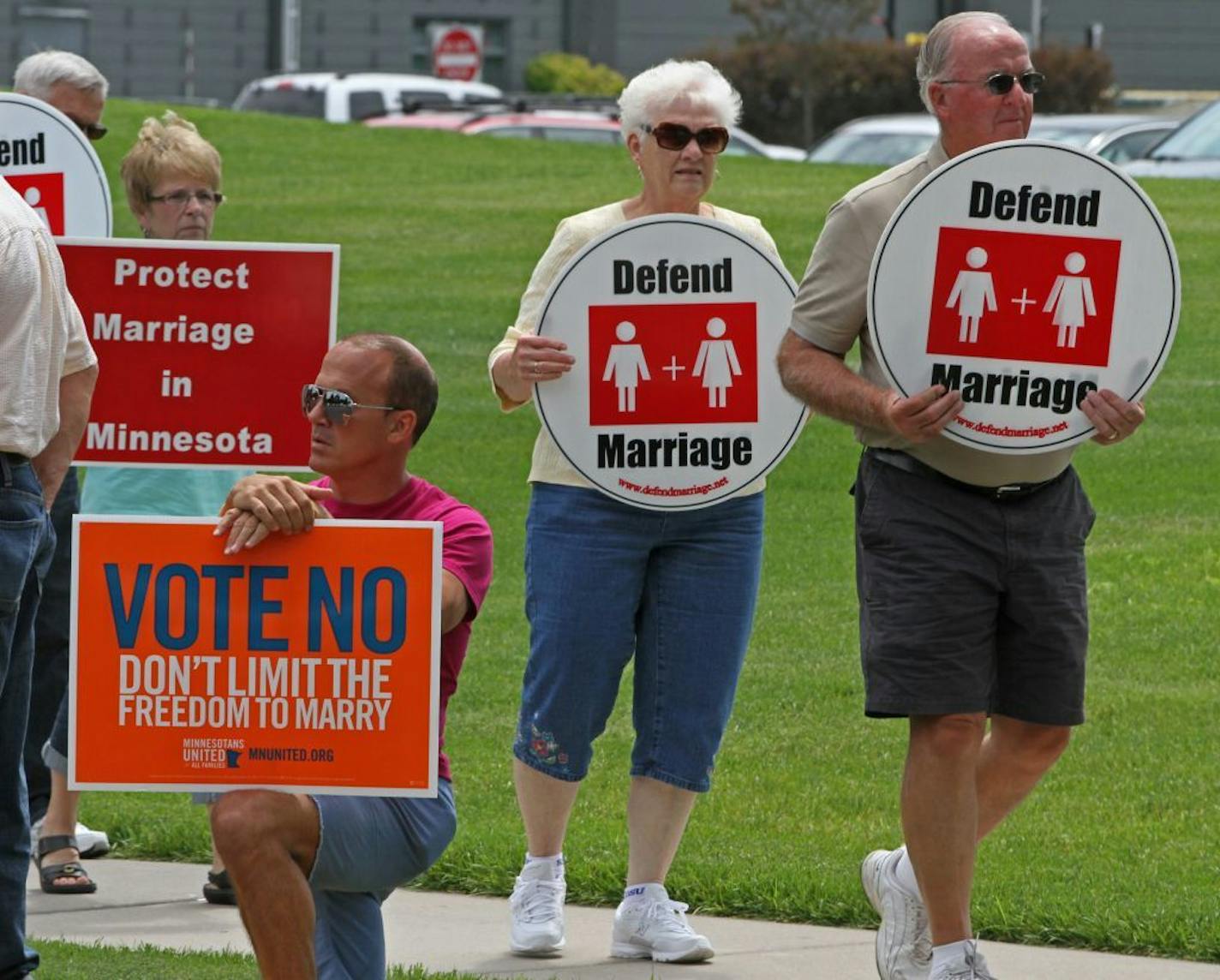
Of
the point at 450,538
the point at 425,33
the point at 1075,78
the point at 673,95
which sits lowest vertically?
the point at 450,538

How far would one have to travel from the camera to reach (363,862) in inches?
179

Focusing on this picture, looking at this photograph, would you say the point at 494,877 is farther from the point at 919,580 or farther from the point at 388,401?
the point at 388,401

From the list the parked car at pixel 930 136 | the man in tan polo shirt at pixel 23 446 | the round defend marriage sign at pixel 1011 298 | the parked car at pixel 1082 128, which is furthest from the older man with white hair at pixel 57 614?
the parked car at pixel 1082 128

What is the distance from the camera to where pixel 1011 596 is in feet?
17.8

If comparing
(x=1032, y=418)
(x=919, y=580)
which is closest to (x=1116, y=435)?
(x=1032, y=418)

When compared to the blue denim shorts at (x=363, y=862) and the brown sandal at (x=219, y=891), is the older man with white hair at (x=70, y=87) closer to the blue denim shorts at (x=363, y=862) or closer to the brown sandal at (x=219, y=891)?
the brown sandal at (x=219, y=891)

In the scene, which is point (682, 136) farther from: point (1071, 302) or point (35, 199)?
point (35, 199)

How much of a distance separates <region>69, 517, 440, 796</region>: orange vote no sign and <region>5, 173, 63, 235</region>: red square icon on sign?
285 cm

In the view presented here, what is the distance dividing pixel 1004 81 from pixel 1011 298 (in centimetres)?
46

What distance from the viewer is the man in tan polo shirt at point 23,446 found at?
4.94m

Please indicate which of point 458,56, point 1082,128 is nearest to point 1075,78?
point 458,56

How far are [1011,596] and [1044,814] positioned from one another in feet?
6.68

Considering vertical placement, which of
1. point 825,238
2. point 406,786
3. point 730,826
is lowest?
point 730,826

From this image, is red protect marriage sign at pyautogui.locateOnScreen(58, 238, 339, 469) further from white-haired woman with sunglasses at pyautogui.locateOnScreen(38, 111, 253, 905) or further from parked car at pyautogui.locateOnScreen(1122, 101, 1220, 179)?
parked car at pyautogui.locateOnScreen(1122, 101, 1220, 179)
